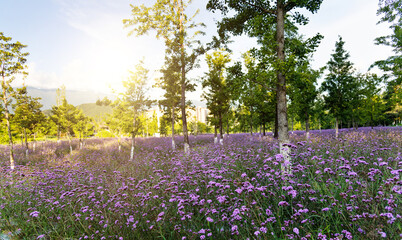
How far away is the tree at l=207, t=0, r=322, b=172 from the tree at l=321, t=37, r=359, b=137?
1998 cm

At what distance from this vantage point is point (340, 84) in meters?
23.8

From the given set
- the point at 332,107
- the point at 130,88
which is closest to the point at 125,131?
the point at 130,88

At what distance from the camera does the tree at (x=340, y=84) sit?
917 inches

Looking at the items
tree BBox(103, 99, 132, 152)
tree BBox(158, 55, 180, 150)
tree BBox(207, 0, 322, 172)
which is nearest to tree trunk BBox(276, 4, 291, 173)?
tree BBox(207, 0, 322, 172)

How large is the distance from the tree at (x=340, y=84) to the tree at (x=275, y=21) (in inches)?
786

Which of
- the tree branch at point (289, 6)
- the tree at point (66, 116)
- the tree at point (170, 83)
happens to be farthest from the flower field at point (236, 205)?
the tree at point (66, 116)

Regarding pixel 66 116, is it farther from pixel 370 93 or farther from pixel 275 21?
pixel 370 93

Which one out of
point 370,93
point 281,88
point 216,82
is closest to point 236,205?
point 281,88

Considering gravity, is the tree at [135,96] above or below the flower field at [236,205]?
above

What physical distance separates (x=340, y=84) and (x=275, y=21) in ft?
71.2

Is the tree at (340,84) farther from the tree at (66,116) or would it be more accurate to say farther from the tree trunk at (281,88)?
the tree at (66,116)

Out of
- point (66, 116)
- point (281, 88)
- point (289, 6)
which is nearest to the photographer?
A: point (281, 88)

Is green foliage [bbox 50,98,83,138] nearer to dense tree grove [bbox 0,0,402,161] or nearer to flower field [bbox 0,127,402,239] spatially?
dense tree grove [bbox 0,0,402,161]

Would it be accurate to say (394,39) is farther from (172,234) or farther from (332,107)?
(172,234)
